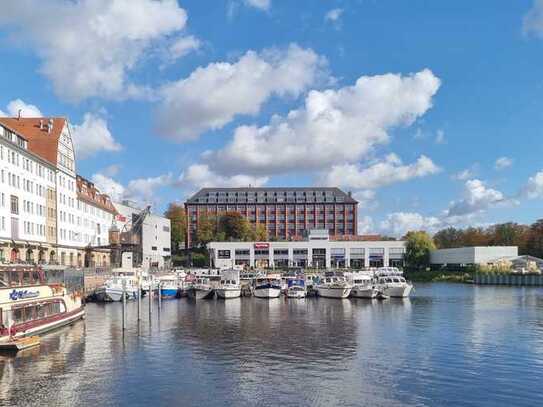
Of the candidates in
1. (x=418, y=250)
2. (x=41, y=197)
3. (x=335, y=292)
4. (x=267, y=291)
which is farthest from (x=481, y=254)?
(x=41, y=197)

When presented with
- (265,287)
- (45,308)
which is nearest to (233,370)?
(45,308)

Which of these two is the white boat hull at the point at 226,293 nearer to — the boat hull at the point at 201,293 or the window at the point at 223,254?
the boat hull at the point at 201,293

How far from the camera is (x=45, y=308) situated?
53.1 meters

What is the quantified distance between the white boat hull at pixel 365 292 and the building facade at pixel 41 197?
160 feet

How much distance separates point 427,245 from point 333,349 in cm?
14050

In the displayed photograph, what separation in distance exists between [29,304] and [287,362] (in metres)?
24.2

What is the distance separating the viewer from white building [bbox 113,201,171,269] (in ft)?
496

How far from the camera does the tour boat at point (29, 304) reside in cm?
4477

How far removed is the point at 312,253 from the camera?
181 metres

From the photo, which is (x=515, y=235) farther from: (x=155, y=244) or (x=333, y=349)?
(x=333, y=349)

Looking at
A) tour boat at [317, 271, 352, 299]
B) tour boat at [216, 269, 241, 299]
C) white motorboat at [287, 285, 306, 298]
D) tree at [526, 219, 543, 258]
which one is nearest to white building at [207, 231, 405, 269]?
tree at [526, 219, 543, 258]

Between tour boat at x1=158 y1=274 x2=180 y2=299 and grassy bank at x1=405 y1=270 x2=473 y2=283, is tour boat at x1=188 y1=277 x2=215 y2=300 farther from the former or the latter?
grassy bank at x1=405 y1=270 x2=473 y2=283

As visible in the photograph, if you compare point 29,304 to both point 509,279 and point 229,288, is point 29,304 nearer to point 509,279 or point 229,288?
point 229,288

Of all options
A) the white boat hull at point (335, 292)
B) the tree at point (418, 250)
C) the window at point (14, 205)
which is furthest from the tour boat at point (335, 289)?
the tree at point (418, 250)
